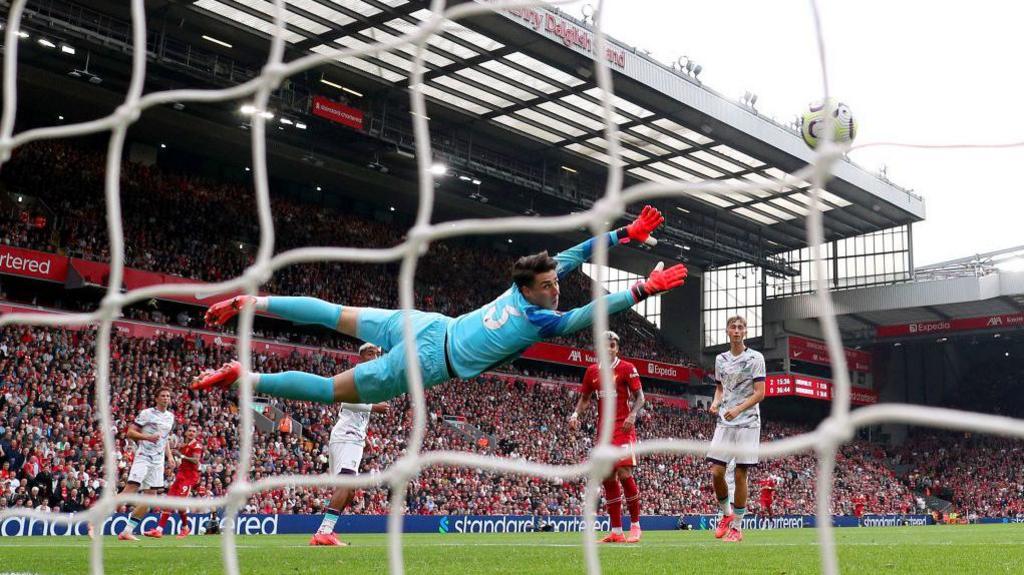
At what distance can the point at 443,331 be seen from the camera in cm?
543

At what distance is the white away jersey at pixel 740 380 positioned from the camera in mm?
8875

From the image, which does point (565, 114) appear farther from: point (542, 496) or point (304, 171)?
point (542, 496)

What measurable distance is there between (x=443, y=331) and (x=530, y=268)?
0.65 meters

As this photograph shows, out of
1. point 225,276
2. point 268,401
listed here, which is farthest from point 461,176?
point 268,401

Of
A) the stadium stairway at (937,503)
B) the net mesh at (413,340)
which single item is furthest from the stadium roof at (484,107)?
the net mesh at (413,340)

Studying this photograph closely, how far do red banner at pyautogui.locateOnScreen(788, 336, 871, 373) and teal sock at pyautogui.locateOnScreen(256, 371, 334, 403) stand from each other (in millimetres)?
39839

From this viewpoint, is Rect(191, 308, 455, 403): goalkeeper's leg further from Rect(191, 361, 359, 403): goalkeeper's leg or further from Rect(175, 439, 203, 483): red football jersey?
Rect(175, 439, 203, 483): red football jersey

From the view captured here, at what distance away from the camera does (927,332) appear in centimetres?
4284

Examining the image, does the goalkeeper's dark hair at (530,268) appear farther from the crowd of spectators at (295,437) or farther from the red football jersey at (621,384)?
the crowd of spectators at (295,437)

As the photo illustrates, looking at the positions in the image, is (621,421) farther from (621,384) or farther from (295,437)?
(295,437)

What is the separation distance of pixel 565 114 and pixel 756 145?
659cm

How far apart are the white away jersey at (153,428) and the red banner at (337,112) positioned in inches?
619

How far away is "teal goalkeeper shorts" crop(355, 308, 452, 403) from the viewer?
17.3 ft

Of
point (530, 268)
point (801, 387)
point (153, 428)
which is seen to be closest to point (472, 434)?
point (153, 428)
